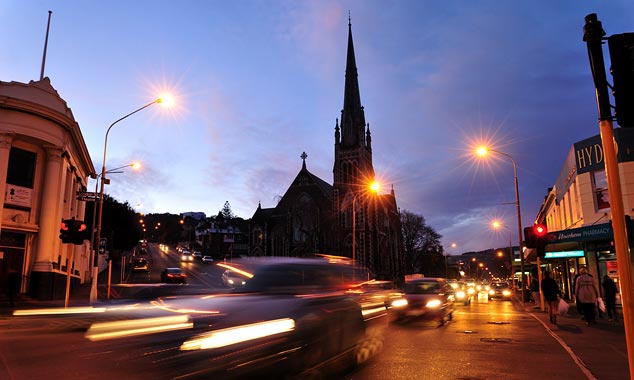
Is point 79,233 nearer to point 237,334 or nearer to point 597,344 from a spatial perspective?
point 237,334

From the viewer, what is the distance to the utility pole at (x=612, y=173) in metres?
4.41

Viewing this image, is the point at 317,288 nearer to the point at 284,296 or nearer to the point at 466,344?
the point at 284,296

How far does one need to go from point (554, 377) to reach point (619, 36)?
5611 mm

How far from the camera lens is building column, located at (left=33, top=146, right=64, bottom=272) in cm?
2389

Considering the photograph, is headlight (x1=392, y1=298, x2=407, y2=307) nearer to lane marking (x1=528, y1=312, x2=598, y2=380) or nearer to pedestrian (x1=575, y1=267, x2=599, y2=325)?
lane marking (x1=528, y1=312, x2=598, y2=380)

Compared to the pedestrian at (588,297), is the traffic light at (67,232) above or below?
above

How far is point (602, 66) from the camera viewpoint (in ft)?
15.5

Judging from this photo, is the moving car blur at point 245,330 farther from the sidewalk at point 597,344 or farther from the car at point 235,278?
the sidewalk at point 597,344

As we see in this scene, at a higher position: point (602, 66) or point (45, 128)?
→ point (45, 128)

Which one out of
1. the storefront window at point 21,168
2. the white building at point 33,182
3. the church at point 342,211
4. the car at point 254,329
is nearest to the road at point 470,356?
the car at point 254,329

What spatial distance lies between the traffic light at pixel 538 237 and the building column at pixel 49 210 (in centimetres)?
2364

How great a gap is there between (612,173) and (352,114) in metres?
72.5

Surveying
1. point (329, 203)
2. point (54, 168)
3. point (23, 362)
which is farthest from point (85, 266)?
point (329, 203)

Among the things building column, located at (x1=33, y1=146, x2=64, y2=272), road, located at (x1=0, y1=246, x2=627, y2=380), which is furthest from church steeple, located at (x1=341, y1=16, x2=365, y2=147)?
road, located at (x1=0, y1=246, x2=627, y2=380)
